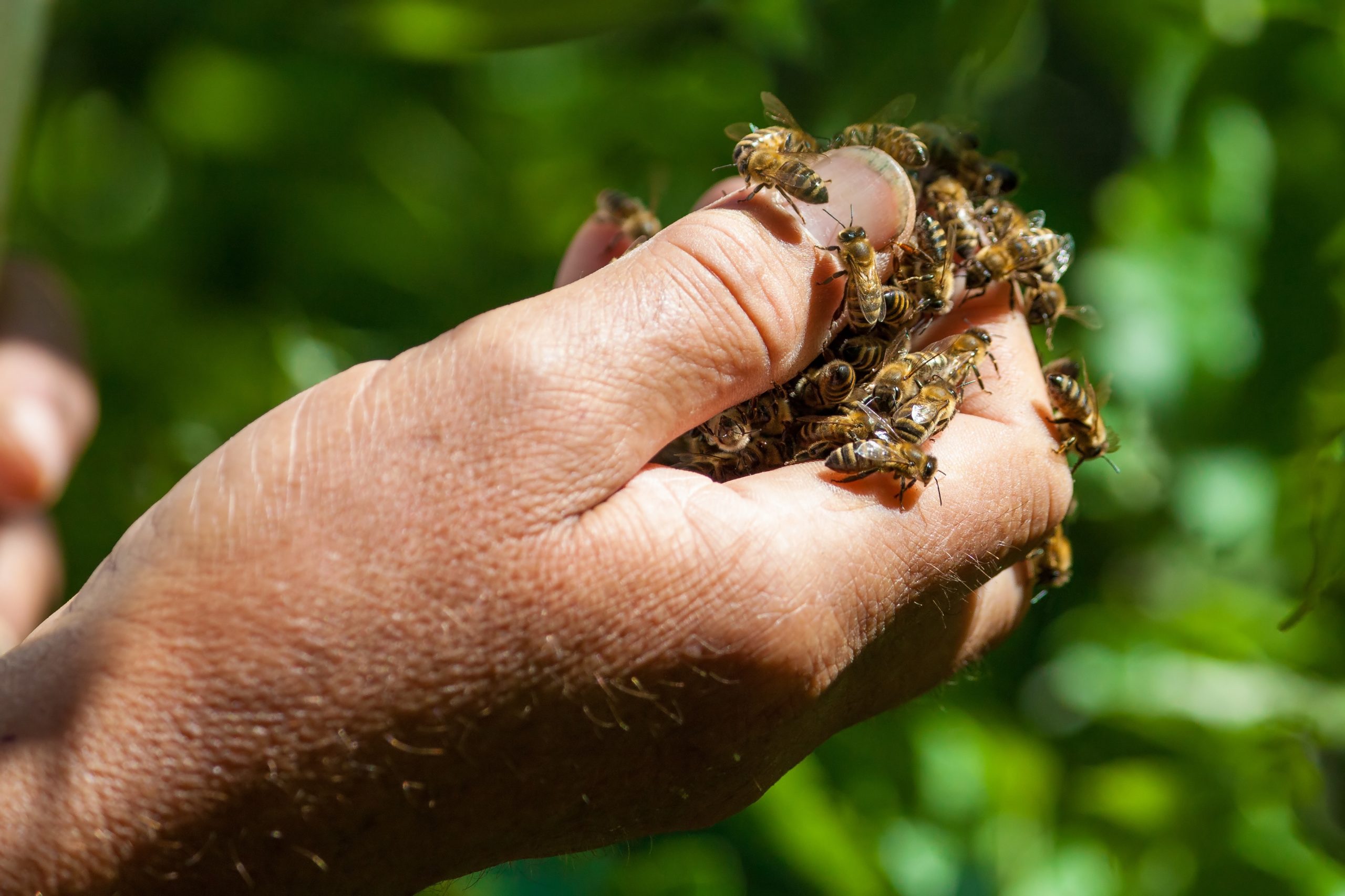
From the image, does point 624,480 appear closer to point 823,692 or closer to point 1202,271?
point 823,692

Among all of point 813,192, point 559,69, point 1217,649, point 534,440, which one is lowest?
point 1217,649

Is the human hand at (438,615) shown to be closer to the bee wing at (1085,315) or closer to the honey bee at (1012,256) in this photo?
the honey bee at (1012,256)

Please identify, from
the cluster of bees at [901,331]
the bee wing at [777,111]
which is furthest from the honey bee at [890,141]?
the bee wing at [777,111]

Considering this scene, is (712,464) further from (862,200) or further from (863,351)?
(862,200)

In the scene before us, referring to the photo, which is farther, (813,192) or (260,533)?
(813,192)

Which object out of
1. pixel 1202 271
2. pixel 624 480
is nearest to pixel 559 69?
pixel 1202 271

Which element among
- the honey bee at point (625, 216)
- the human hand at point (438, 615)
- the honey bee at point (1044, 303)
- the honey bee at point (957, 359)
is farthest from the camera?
the honey bee at point (625, 216)
